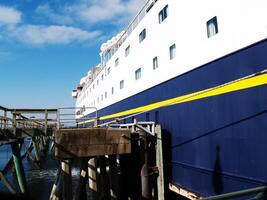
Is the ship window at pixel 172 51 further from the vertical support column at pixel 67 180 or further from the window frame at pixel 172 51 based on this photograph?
the vertical support column at pixel 67 180

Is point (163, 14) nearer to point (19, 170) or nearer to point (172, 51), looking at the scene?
point (172, 51)

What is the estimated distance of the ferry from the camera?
A: 278 inches

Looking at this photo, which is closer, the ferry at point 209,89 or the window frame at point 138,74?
the ferry at point 209,89

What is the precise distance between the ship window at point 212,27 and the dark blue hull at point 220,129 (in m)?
1.00

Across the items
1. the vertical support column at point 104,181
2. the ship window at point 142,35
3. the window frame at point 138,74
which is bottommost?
the vertical support column at point 104,181

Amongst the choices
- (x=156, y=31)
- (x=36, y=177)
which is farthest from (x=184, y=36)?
(x=36, y=177)

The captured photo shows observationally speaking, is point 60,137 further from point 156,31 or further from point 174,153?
point 156,31

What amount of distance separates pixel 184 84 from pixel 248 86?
314cm

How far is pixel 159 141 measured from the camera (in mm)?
10945

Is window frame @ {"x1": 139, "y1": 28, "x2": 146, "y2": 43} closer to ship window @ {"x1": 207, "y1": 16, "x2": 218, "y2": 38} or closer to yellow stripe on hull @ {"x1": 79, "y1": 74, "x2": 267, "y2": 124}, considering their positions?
yellow stripe on hull @ {"x1": 79, "y1": 74, "x2": 267, "y2": 124}

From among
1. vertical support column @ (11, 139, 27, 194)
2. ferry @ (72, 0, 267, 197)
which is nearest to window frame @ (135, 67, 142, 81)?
ferry @ (72, 0, 267, 197)

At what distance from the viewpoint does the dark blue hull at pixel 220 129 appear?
6.95 metres

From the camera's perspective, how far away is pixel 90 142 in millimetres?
9562

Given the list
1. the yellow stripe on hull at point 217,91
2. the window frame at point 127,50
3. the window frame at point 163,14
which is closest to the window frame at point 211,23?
the yellow stripe on hull at point 217,91
